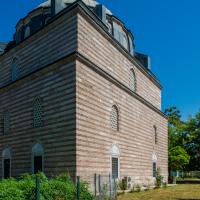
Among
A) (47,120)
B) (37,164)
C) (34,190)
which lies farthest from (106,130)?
(34,190)

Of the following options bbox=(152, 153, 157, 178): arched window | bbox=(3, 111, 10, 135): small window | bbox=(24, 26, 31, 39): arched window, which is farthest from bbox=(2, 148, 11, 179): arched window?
bbox=(152, 153, 157, 178): arched window

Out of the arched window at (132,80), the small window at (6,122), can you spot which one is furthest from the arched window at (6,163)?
the arched window at (132,80)

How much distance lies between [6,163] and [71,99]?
8129mm

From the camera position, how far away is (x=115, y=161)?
22.4 meters

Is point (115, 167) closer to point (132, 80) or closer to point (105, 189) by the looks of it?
point (105, 189)

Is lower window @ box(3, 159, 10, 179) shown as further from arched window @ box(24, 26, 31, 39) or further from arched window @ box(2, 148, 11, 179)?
arched window @ box(24, 26, 31, 39)

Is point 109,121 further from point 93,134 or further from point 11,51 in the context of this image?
point 11,51

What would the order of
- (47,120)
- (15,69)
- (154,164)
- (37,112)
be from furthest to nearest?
(154,164)
(15,69)
(37,112)
(47,120)

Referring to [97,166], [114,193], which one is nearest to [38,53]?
[97,166]

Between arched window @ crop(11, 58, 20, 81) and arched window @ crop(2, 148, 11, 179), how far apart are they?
17.5 feet

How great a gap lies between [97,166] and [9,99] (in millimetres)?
8723

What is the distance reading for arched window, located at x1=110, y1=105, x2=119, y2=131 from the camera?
74.7ft

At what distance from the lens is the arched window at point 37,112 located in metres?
21.2

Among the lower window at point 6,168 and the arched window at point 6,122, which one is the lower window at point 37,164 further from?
the arched window at point 6,122
